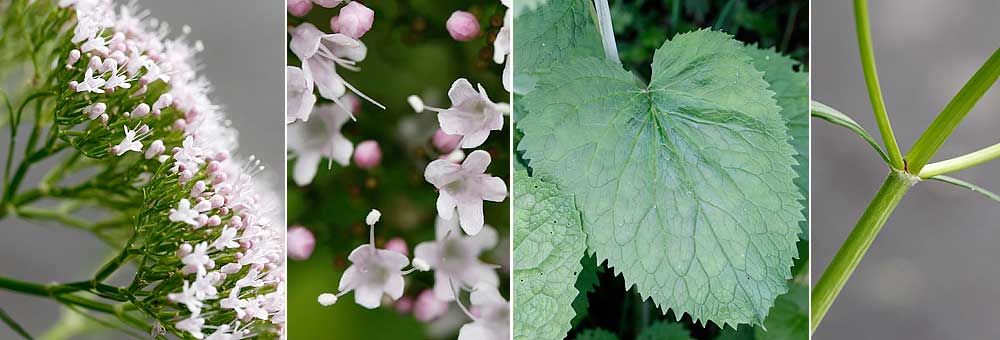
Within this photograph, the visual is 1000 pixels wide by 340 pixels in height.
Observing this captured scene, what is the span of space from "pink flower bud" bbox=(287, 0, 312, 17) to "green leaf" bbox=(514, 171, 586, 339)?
0.80 ft

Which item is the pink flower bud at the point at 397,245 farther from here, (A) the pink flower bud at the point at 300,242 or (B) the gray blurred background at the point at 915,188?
(B) the gray blurred background at the point at 915,188

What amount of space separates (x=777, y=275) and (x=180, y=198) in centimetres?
65

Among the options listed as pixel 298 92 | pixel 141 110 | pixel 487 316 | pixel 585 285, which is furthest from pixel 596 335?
pixel 141 110

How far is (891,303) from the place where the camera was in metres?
1.41

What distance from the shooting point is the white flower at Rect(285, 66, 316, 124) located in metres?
0.77

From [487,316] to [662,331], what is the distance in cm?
26

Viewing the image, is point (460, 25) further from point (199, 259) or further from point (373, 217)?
point (199, 259)

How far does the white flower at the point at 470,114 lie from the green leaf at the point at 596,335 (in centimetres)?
27

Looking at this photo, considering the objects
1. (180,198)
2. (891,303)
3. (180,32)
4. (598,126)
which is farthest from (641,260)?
(891,303)

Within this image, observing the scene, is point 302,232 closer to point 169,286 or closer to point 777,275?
point 169,286

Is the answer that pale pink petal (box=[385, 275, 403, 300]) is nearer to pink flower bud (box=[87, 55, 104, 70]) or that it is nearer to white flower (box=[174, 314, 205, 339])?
white flower (box=[174, 314, 205, 339])

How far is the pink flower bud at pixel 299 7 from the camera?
2.49ft

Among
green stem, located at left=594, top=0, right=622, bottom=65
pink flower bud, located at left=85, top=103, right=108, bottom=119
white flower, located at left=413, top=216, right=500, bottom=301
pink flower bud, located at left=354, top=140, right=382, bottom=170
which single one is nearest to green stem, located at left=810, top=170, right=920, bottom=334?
green stem, located at left=594, top=0, right=622, bottom=65

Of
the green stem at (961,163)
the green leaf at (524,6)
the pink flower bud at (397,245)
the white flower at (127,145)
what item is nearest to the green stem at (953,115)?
the green stem at (961,163)
